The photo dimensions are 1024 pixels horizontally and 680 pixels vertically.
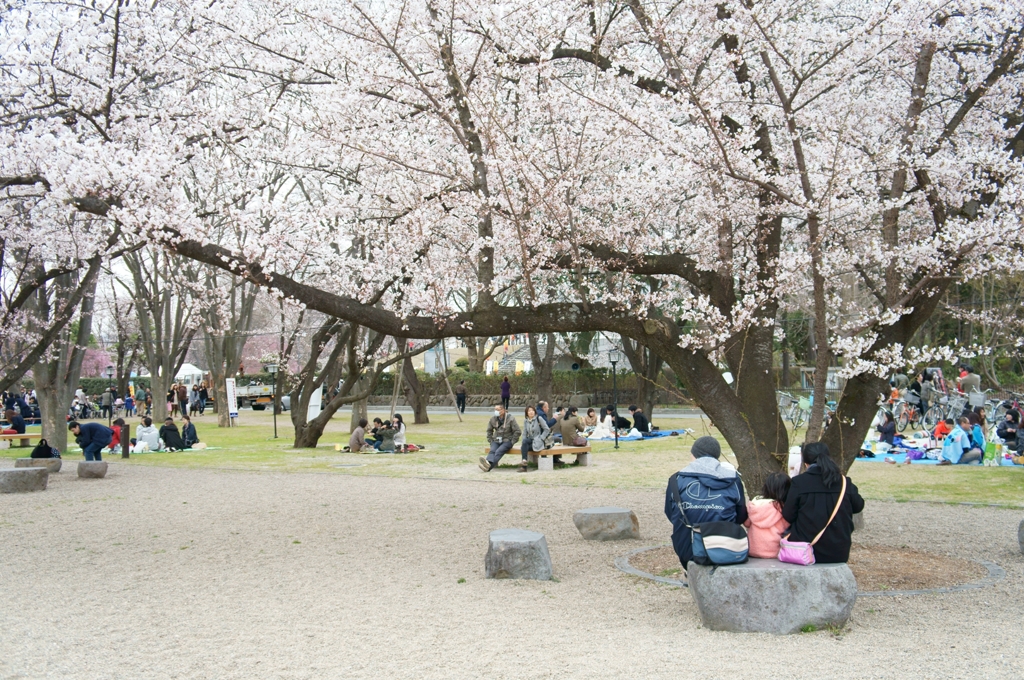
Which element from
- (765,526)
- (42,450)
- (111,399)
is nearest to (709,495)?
(765,526)

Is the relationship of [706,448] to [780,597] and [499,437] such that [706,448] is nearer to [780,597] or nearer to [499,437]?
[780,597]

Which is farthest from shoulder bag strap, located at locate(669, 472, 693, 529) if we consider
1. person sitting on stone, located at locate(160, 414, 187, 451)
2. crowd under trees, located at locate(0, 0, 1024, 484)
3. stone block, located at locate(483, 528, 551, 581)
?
person sitting on stone, located at locate(160, 414, 187, 451)

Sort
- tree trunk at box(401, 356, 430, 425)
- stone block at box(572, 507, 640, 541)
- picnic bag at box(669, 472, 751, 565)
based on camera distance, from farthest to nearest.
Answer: tree trunk at box(401, 356, 430, 425) < stone block at box(572, 507, 640, 541) < picnic bag at box(669, 472, 751, 565)

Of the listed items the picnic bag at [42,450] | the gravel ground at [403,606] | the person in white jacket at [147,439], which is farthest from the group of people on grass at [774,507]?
the person in white jacket at [147,439]

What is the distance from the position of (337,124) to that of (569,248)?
3097 mm

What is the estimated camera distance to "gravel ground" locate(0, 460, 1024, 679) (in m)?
4.94

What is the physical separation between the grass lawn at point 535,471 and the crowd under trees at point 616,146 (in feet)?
7.55

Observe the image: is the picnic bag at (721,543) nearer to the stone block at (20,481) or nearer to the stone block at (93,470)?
the stone block at (20,481)

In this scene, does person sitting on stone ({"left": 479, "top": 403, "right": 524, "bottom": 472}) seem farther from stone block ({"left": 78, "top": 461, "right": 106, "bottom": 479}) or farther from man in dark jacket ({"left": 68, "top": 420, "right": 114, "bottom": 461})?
man in dark jacket ({"left": 68, "top": 420, "right": 114, "bottom": 461})

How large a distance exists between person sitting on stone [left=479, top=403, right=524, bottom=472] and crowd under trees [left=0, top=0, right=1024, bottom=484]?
498cm

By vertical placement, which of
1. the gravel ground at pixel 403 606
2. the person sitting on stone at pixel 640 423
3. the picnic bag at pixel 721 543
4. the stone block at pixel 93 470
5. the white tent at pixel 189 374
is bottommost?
the gravel ground at pixel 403 606

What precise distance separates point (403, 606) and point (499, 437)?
9.30 meters

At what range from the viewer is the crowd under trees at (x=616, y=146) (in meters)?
7.81

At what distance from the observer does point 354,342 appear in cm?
1822
